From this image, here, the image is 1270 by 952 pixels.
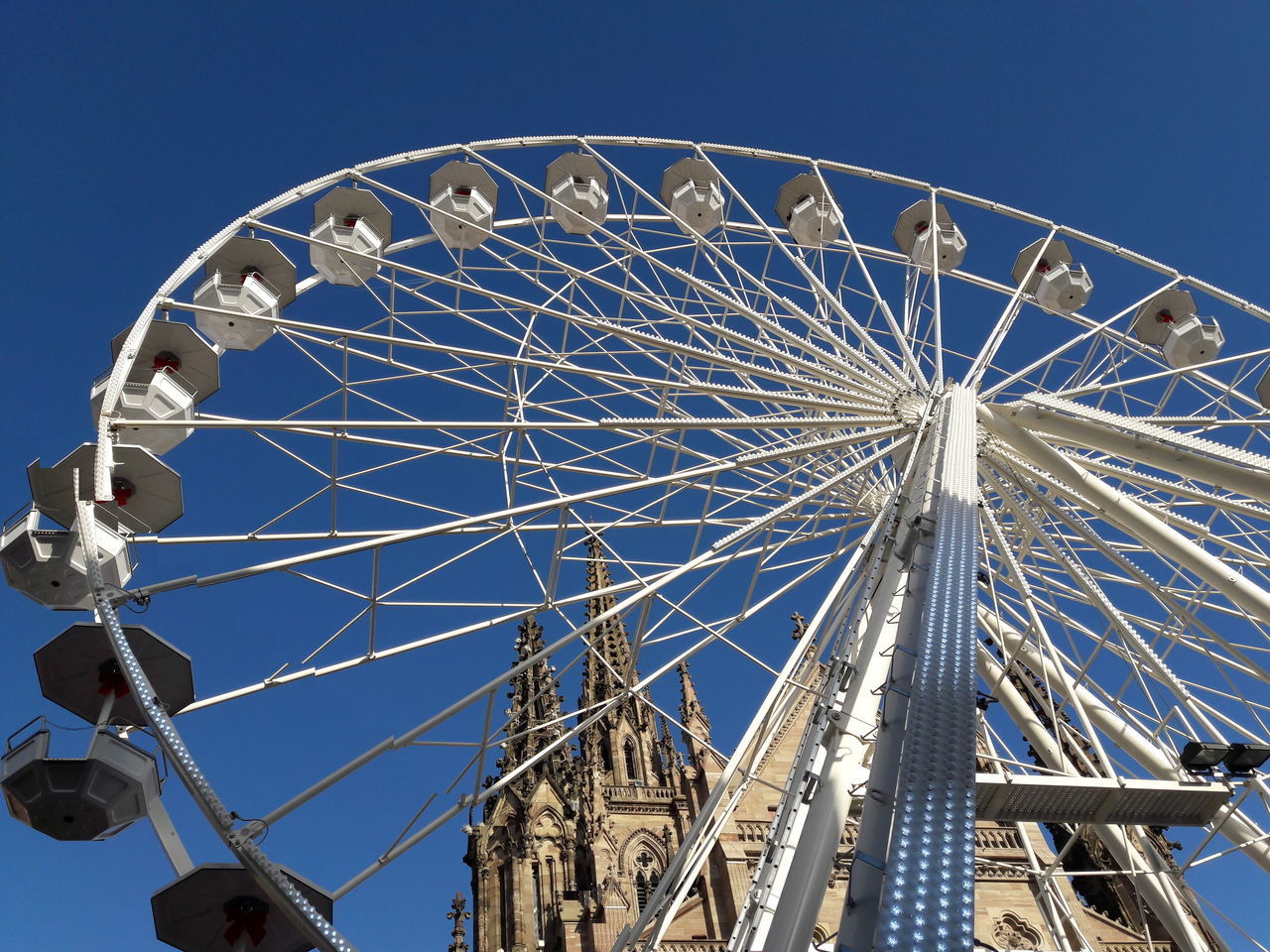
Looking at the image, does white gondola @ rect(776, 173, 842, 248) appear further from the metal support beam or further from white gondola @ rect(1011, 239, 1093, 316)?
the metal support beam

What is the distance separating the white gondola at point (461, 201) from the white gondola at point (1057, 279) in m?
12.9

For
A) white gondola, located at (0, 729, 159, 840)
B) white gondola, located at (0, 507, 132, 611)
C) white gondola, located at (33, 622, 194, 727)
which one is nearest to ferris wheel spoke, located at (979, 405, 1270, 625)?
white gondola, located at (33, 622, 194, 727)

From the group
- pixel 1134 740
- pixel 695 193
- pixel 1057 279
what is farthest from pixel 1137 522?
pixel 695 193

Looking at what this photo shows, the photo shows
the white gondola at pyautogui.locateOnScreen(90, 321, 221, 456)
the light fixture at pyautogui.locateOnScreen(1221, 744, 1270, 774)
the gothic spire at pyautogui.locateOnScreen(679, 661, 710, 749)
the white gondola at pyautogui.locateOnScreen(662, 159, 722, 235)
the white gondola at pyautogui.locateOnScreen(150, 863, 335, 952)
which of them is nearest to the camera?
the white gondola at pyautogui.locateOnScreen(150, 863, 335, 952)

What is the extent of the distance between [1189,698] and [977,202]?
1442 cm

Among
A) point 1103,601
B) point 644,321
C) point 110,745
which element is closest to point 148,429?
point 110,745

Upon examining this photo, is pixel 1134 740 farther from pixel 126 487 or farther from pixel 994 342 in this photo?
pixel 126 487

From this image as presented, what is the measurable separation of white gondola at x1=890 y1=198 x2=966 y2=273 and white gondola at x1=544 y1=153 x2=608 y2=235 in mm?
7591

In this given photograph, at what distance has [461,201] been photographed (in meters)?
22.8

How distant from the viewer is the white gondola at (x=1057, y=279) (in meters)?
25.2

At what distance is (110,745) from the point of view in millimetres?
14703

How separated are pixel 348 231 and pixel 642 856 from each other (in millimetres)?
23896

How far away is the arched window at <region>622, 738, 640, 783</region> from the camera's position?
40.9m

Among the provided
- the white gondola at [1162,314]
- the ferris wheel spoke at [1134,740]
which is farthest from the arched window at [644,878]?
the white gondola at [1162,314]
